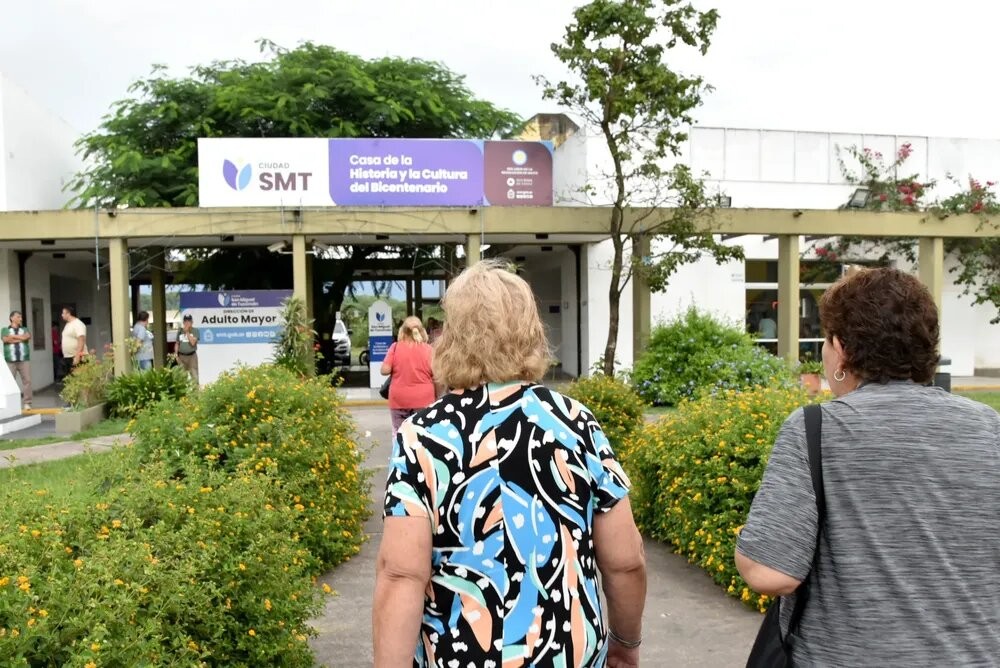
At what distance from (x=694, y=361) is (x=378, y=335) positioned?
7027 millimetres

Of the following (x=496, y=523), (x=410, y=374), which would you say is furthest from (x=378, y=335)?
(x=496, y=523)

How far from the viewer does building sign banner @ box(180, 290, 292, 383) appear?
50.6 feet

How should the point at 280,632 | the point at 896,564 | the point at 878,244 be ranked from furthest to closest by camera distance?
the point at 878,244 < the point at 280,632 < the point at 896,564

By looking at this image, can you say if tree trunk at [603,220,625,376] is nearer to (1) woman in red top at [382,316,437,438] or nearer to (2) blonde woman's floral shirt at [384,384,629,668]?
(1) woman in red top at [382,316,437,438]

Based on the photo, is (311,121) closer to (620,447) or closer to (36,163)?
(36,163)

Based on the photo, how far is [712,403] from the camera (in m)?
5.55

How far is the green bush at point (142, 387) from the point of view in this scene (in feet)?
41.9

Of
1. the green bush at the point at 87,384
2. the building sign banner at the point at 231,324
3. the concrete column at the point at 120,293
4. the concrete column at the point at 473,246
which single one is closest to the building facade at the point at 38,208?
the concrete column at the point at 120,293

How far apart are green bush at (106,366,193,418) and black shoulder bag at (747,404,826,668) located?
478 inches

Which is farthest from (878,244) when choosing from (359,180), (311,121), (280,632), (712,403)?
(280,632)

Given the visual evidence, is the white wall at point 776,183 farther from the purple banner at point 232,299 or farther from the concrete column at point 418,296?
the purple banner at point 232,299

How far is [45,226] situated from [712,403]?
13.1 metres

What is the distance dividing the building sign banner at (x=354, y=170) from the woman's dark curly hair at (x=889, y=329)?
1328 centimetres

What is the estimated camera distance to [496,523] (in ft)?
5.90
